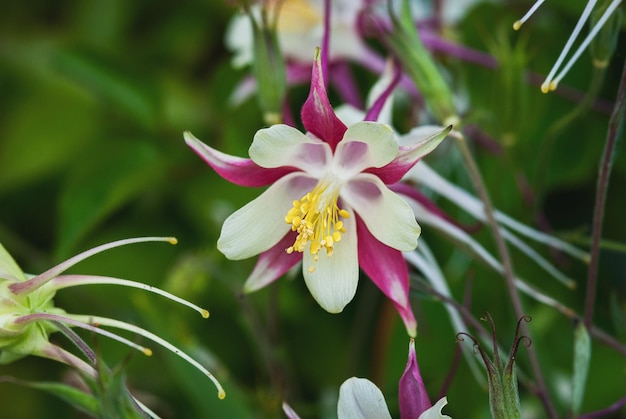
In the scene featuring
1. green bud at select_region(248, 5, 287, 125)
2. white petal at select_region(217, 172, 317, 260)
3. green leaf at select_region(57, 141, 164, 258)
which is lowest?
white petal at select_region(217, 172, 317, 260)

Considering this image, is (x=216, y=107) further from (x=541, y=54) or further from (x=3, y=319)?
(x=3, y=319)

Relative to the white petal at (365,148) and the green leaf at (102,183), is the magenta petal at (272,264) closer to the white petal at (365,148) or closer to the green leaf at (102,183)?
the white petal at (365,148)

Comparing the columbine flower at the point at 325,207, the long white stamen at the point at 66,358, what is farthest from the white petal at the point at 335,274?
the long white stamen at the point at 66,358

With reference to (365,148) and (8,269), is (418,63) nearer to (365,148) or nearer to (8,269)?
(365,148)

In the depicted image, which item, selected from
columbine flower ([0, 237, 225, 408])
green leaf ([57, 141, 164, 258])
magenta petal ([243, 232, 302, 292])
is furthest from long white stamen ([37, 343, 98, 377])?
green leaf ([57, 141, 164, 258])

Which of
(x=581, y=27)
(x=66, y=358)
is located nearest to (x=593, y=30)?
(x=581, y=27)

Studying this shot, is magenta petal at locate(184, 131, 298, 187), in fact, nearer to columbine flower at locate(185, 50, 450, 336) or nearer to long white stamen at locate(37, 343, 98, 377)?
columbine flower at locate(185, 50, 450, 336)
